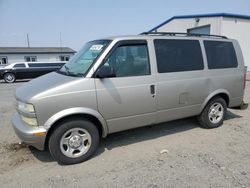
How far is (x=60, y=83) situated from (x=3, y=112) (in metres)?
4.51

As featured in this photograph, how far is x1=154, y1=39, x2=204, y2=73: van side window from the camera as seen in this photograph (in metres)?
4.17

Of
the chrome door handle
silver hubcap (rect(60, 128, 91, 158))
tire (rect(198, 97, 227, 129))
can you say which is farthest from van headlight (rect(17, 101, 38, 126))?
tire (rect(198, 97, 227, 129))

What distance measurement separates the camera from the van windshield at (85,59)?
371 cm

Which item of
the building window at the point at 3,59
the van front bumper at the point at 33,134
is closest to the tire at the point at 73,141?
the van front bumper at the point at 33,134

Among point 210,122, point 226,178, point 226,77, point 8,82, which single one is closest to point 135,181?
point 226,178

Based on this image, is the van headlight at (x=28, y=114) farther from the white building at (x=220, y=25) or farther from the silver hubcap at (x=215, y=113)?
the white building at (x=220, y=25)

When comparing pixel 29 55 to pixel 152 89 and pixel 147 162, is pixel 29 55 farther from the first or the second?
pixel 147 162

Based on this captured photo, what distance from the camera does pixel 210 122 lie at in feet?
16.8

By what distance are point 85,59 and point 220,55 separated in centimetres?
307

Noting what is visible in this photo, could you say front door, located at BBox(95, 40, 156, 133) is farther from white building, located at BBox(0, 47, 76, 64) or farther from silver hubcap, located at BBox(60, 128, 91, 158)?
white building, located at BBox(0, 47, 76, 64)

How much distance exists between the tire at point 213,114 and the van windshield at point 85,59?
2766 millimetres

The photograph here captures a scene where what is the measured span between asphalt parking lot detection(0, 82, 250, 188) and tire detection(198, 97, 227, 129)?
0.56 ft

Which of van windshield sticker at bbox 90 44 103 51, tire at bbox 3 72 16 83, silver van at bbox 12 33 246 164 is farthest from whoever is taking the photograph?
tire at bbox 3 72 16 83

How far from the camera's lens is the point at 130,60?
12.8 feet
